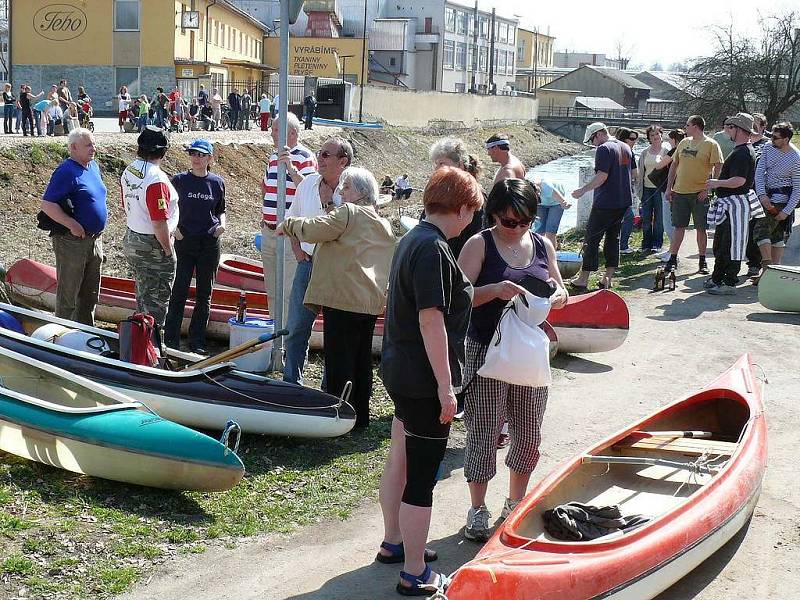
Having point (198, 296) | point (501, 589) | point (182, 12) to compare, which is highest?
point (182, 12)

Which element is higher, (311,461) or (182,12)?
(182,12)

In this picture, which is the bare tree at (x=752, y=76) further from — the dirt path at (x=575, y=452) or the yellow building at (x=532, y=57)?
→ the yellow building at (x=532, y=57)

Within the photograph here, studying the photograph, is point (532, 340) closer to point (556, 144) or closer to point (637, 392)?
point (637, 392)

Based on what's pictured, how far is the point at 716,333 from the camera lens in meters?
9.05

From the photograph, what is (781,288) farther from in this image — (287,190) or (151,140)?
(151,140)

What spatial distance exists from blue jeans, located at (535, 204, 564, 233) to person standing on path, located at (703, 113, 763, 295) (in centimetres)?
166

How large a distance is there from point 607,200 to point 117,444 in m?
6.50

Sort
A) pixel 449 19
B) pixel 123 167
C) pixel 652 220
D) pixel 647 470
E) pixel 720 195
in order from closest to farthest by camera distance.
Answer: pixel 647 470 < pixel 720 195 < pixel 652 220 < pixel 123 167 < pixel 449 19

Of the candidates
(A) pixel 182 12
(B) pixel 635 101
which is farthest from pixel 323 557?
(B) pixel 635 101

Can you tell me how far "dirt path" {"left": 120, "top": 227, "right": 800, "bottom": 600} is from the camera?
4.29 meters

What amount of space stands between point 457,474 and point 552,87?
89752mm

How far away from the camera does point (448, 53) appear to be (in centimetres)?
7350

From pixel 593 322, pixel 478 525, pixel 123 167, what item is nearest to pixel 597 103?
pixel 123 167

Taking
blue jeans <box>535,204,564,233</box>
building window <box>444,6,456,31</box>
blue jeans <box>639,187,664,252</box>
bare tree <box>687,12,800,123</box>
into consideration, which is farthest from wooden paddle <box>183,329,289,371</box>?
building window <box>444,6,456,31</box>
